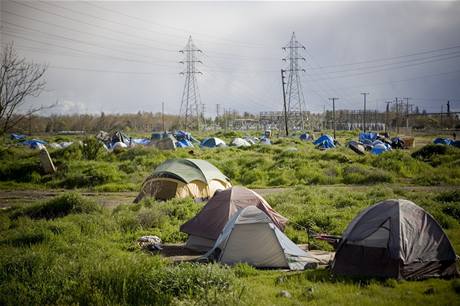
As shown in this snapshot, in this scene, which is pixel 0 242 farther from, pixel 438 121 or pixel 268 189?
pixel 438 121

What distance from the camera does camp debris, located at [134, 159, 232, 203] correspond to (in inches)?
766

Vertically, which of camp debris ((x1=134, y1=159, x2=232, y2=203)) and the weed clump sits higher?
camp debris ((x1=134, y1=159, x2=232, y2=203))

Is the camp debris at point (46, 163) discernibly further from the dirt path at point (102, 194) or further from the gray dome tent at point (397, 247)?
the gray dome tent at point (397, 247)

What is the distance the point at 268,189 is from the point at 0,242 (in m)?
14.4

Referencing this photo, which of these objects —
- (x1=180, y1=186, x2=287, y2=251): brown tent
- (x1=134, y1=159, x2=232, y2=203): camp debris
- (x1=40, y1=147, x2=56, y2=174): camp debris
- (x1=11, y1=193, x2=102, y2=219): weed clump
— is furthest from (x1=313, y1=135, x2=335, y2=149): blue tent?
(x1=180, y1=186, x2=287, y2=251): brown tent

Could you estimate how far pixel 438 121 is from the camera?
375 ft

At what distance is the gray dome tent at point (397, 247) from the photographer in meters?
9.80

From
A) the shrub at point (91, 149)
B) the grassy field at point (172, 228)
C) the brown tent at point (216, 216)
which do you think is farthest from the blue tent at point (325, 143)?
the brown tent at point (216, 216)

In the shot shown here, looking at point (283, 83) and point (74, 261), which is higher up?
point (283, 83)

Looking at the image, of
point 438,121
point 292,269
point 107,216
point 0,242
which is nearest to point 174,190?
point 107,216

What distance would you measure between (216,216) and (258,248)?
247cm

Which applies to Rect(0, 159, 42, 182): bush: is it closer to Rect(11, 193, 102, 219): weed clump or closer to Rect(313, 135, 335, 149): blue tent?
Rect(11, 193, 102, 219): weed clump

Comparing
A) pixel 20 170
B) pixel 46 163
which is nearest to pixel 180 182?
pixel 46 163

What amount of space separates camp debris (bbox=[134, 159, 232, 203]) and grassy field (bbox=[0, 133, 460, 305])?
62.5 inches
